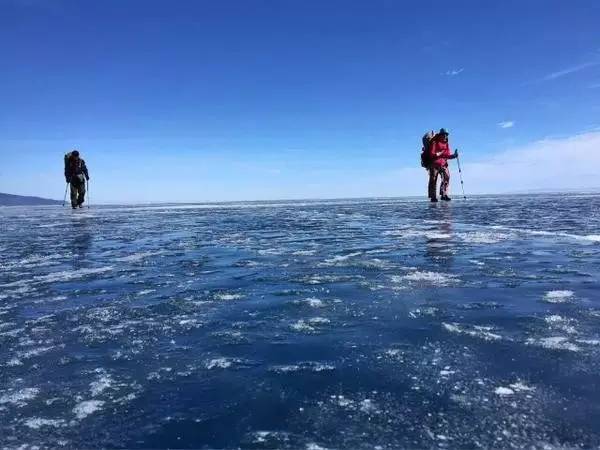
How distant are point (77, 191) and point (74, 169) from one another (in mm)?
3062

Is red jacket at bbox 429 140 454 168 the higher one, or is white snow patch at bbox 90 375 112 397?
red jacket at bbox 429 140 454 168

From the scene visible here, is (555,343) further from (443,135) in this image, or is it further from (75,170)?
(75,170)

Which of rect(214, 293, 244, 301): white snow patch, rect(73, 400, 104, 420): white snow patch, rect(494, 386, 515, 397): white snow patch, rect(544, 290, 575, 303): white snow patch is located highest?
rect(544, 290, 575, 303): white snow patch

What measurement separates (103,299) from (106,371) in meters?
2.43

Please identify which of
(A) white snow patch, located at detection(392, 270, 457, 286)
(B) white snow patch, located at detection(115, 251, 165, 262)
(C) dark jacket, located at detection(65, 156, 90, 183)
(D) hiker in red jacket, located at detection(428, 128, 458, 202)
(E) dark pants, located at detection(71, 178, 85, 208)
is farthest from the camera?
(E) dark pants, located at detection(71, 178, 85, 208)

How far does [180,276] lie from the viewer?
6941 millimetres

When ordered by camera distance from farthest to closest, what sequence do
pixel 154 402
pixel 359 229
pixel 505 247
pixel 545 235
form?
pixel 359 229
pixel 545 235
pixel 505 247
pixel 154 402

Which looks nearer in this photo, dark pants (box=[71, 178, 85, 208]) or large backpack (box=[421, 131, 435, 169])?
large backpack (box=[421, 131, 435, 169])

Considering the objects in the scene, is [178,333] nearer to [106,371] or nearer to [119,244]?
[106,371]

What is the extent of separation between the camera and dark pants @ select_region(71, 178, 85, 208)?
30.1m

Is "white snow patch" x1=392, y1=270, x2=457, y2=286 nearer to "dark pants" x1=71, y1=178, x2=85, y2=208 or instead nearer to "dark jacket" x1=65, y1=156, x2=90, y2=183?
"dark jacket" x1=65, y1=156, x2=90, y2=183

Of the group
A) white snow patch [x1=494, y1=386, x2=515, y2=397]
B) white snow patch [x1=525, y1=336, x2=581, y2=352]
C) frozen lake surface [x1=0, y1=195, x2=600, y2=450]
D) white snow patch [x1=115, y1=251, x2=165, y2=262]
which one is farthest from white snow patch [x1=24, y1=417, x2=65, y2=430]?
white snow patch [x1=115, y1=251, x2=165, y2=262]

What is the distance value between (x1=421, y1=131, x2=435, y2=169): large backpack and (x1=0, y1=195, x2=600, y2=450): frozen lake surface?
1922 cm

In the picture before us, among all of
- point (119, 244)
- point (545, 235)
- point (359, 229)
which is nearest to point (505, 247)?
point (545, 235)
